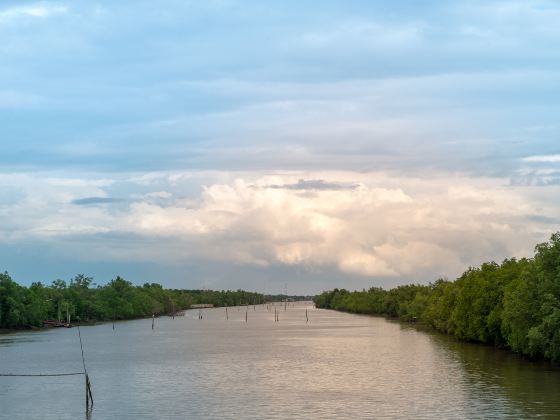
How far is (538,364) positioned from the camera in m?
74.9

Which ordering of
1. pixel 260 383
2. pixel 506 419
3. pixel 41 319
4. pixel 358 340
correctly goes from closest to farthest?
pixel 506 419 < pixel 260 383 < pixel 358 340 < pixel 41 319

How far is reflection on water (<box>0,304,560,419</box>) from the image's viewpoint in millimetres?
52594

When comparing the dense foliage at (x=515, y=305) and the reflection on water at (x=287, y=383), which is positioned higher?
the dense foliage at (x=515, y=305)

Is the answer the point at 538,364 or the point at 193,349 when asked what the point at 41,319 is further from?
the point at 538,364

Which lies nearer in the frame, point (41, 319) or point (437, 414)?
point (437, 414)

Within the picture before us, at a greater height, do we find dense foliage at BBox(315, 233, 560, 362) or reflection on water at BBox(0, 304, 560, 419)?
dense foliage at BBox(315, 233, 560, 362)

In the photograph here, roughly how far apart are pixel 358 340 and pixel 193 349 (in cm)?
2826

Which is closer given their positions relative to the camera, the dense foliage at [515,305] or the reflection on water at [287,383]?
the reflection on water at [287,383]

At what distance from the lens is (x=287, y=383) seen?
6694 centimetres

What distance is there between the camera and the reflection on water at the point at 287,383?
2071 inches

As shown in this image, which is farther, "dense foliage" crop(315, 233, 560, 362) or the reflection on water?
"dense foliage" crop(315, 233, 560, 362)

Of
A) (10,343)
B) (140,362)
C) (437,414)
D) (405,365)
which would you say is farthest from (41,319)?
(437,414)

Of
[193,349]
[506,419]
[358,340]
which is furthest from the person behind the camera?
[358,340]

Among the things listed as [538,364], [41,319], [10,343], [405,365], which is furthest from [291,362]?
[41,319]
